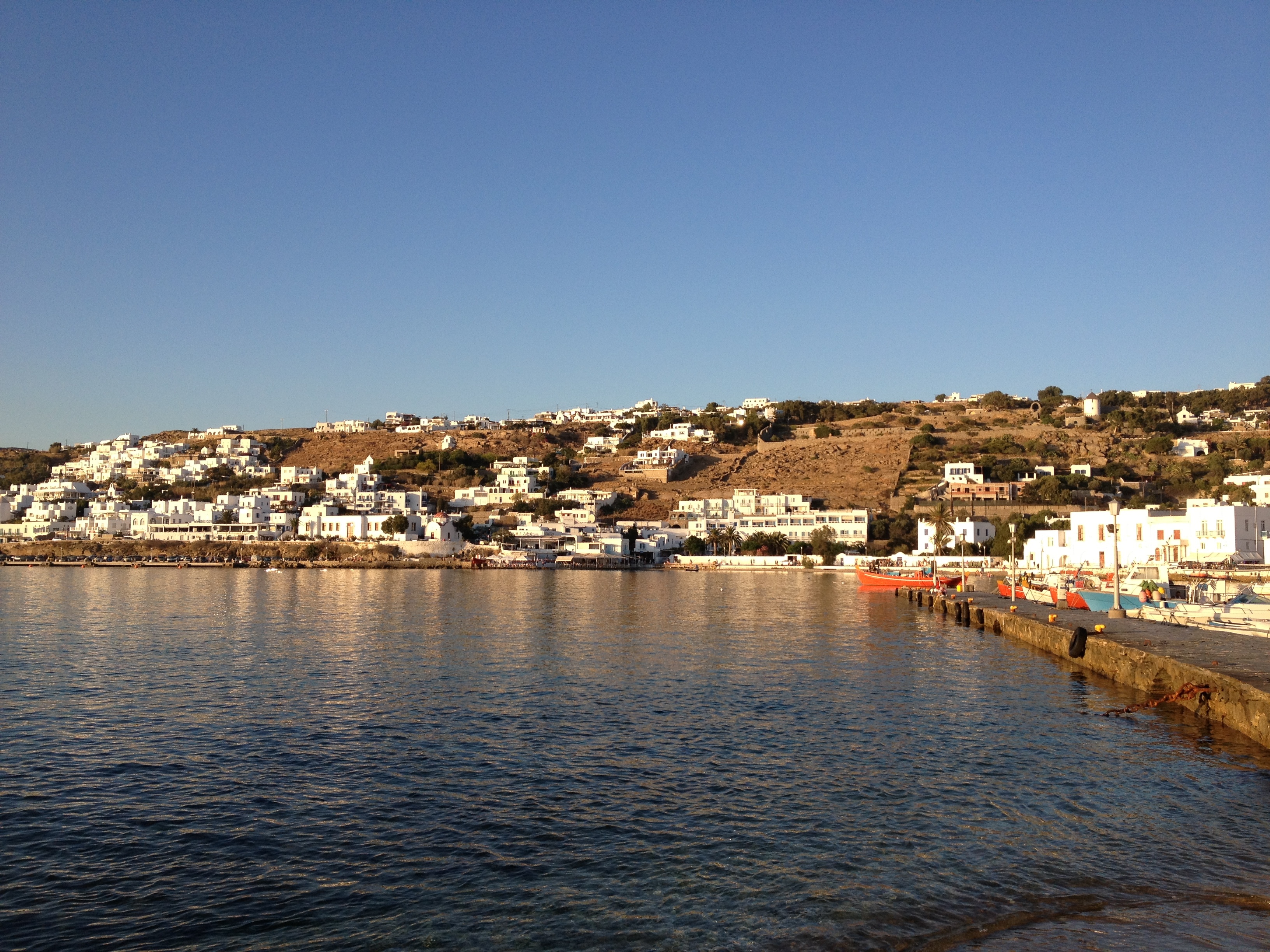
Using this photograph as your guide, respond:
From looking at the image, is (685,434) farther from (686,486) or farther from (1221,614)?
(1221,614)

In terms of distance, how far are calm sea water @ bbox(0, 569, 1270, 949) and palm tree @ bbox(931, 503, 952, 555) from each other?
69.9 meters

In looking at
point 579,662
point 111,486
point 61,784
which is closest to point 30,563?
point 111,486

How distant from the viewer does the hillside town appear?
112875 mm

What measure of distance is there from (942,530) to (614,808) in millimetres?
91557

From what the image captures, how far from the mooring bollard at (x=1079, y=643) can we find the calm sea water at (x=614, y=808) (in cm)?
108

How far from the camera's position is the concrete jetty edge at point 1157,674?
17703 mm

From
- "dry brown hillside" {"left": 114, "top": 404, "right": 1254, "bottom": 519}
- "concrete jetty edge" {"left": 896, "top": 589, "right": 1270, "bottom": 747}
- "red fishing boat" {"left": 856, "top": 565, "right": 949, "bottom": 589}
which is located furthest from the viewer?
"dry brown hillside" {"left": 114, "top": 404, "right": 1254, "bottom": 519}

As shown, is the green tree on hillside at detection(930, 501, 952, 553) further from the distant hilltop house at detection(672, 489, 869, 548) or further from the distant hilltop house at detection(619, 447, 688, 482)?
the distant hilltop house at detection(619, 447, 688, 482)

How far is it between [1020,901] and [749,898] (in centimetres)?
287

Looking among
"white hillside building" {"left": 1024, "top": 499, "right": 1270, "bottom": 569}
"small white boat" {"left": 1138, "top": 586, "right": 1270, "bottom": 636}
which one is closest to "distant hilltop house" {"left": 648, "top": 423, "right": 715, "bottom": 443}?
"white hillside building" {"left": 1024, "top": 499, "right": 1270, "bottom": 569}

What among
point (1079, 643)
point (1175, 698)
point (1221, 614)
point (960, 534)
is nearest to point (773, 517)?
point (960, 534)

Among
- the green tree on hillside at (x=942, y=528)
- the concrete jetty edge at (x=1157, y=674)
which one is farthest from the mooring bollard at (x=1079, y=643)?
the green tree on hillside at (x=942, y=528)

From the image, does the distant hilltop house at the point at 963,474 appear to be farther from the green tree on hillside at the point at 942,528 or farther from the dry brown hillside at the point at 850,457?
the green tree on hillside at the point at 942,528

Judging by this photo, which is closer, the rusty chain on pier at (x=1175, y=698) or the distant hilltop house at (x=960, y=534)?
the rusty chain on pier at (x=1175, y=698)
